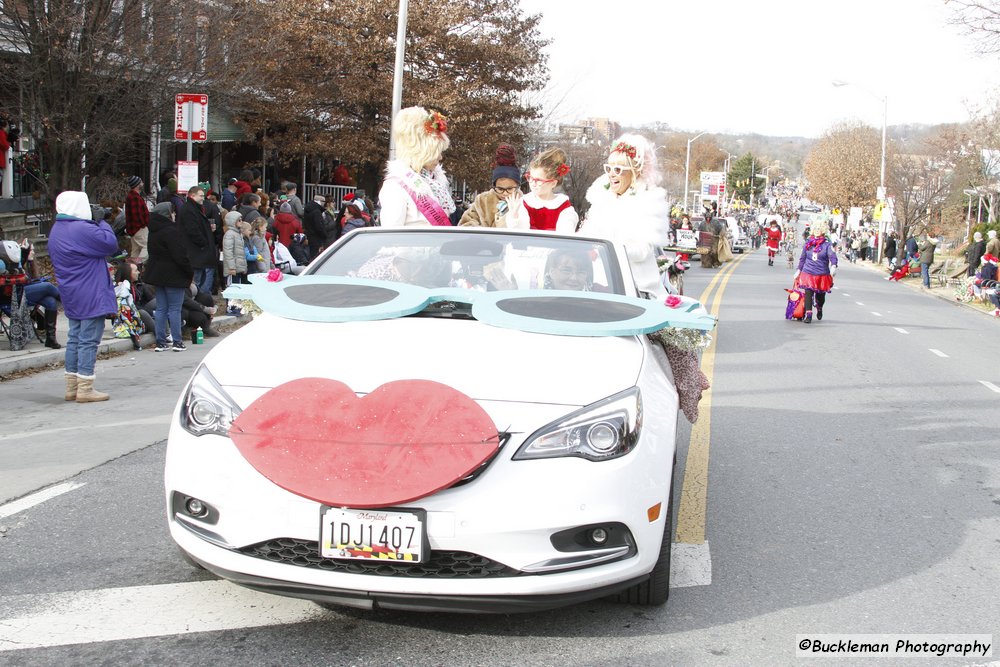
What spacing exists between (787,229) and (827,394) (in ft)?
145

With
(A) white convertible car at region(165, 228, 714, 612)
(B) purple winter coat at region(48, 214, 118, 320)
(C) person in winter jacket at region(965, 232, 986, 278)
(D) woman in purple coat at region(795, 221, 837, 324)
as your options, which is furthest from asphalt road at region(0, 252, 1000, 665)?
(C) person in winter jacket at region(965, 232, 986, 278)

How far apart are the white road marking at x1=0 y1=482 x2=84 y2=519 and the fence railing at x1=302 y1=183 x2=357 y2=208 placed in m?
28.4

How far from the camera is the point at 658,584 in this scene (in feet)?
12.7

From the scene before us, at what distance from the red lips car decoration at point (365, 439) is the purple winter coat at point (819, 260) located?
14811 mm

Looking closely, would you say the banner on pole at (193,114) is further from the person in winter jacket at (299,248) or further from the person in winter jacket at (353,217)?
the person in winter jacket at (299,248)

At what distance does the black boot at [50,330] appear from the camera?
10945mm

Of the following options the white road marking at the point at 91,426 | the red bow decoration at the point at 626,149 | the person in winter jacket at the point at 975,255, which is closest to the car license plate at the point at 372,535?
the red bow decoration at the point at 626,149

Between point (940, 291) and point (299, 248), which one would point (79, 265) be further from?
point (940, 291)

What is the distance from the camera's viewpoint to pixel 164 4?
15.5 meters

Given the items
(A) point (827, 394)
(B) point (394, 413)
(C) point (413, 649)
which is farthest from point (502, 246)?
(A) point (827, 394)

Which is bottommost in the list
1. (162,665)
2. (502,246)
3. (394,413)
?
(162,665)

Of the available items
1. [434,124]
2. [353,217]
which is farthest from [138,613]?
[353,217]

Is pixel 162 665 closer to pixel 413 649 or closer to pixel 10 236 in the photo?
pixel 413 649

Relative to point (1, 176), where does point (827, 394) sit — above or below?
below
